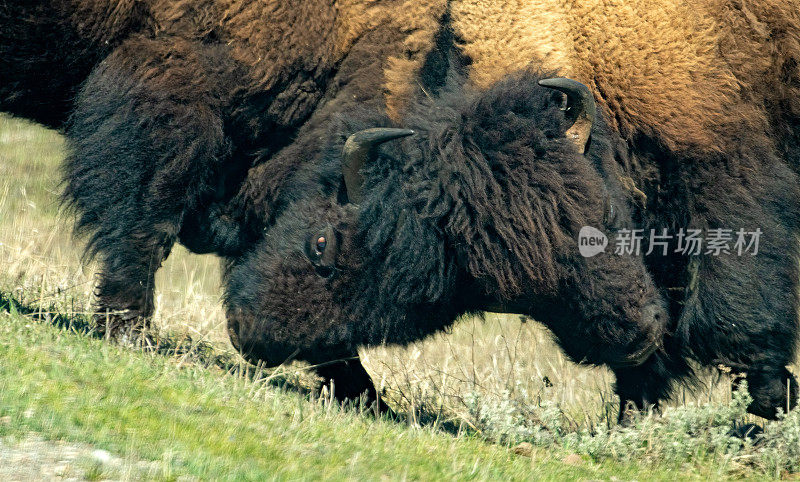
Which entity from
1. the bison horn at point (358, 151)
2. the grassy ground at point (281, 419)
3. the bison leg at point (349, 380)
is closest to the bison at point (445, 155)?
the bison horn at point (358, 151)

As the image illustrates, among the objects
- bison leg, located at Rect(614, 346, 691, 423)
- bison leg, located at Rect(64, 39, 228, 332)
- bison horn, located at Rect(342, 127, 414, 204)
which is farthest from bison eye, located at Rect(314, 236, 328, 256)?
bison leg, located at Rect(614, 346, 691, 423)

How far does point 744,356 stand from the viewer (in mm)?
4578

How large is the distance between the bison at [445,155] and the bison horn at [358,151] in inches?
0.4

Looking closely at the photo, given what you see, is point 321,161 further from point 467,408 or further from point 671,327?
point 671,327

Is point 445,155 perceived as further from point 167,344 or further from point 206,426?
point 167,344

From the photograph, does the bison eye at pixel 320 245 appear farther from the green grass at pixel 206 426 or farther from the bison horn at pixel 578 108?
the bison horn at pixel 578 108

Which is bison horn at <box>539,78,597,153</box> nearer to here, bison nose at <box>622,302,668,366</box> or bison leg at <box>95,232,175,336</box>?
bison nose at <box>622,302,668,366</box>

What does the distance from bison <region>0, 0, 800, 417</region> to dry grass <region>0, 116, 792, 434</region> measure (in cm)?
45

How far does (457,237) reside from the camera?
411 cm

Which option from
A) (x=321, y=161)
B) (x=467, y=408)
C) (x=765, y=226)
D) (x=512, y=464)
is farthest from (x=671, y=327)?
(x=321, y=161)

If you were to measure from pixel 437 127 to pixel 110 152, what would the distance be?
5.46ft

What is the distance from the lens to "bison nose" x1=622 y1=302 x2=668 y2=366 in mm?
4402

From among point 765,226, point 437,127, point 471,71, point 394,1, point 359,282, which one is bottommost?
point 359,282

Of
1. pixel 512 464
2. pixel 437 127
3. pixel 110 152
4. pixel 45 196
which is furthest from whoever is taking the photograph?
pixel 45 196
